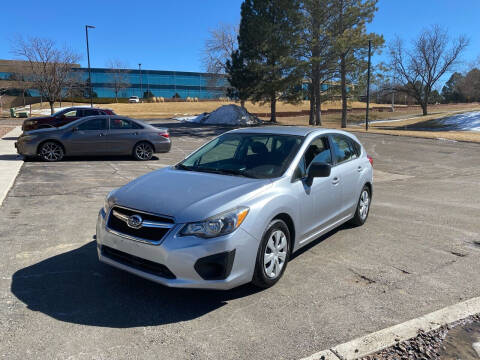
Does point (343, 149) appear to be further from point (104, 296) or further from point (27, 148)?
point (27, 148)

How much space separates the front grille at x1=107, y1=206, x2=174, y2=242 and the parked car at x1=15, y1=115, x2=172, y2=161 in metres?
9.53

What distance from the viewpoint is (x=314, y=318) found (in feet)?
11.4

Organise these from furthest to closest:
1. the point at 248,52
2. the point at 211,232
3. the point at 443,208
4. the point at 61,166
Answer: the point at 248,52
the point at 61,166
the point at 443,208
the point at 211,232

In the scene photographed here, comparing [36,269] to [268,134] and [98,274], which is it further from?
[268,134]

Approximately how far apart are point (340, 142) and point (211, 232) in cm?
308

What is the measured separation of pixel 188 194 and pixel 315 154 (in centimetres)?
194

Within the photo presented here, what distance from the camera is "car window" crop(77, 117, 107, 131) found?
40.8 ft

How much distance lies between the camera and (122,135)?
1295 cm

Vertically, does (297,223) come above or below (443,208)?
above

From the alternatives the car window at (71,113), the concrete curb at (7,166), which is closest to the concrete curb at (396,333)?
the concrete curb at (7,166)

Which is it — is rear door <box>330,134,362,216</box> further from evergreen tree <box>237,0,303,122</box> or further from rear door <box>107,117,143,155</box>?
evergreen tree <box>237,0,303,122</box>

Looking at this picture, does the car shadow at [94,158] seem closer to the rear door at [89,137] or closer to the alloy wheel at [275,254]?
the rear door at [89,137]

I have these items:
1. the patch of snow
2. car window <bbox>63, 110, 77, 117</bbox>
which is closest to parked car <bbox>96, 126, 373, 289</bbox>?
car window <bbox>63, 110, 77, 117</bbox>

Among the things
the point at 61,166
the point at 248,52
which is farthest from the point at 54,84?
the point at 61,166
